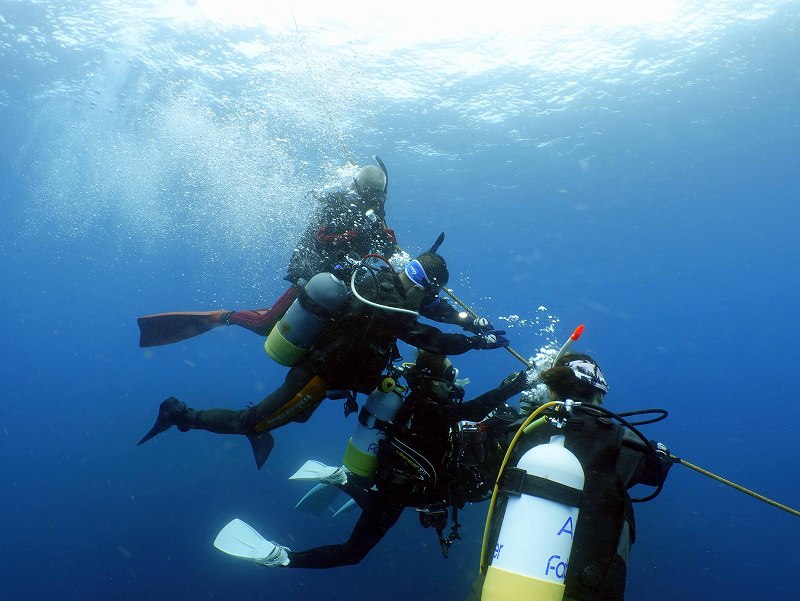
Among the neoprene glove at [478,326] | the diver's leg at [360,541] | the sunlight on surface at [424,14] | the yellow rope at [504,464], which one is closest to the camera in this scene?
the yellow rope at [504,464]

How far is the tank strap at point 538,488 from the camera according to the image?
243cm

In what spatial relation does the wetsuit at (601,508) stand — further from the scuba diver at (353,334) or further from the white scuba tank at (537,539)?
the scuba diver at (353,334)

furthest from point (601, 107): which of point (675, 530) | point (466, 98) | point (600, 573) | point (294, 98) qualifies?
→ point (600, 573)

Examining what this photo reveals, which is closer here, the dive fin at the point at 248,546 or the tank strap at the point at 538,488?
the tank strap at the point at 538,488

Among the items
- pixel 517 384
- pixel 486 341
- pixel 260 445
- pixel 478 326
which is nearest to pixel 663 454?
pixel 517 384

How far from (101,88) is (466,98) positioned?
1747cm

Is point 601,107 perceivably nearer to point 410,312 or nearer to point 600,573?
point 410,312

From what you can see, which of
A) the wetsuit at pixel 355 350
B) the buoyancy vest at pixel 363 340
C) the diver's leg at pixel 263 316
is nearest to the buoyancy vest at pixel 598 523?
the wetsuit at pixel 355 350

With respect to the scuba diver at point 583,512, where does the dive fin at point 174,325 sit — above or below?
above

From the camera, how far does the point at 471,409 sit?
420 cm

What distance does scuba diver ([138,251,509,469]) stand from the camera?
14.3ft

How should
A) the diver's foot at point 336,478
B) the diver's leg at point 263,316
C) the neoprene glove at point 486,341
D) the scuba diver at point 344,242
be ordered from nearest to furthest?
the neoprene glove at point 486,341 → the scuba diver at point 344,242 → the diver's leg at point 263,316 → the diver's foot at point 336,478

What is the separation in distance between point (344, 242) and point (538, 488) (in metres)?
3.62

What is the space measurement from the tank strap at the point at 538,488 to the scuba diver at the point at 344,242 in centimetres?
203
